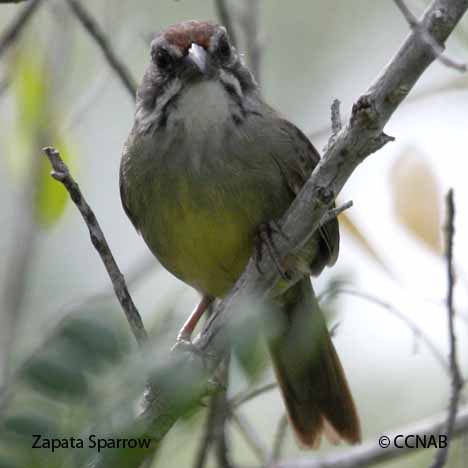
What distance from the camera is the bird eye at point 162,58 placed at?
3.91m

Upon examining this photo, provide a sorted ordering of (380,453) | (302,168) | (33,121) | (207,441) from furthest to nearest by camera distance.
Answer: (33,121) → (302,168) → (380,453) → (207,441)

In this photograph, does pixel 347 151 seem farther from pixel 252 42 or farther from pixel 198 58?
pixel 252 42

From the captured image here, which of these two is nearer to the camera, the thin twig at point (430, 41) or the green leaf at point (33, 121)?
the thin twig at point (430, 41)

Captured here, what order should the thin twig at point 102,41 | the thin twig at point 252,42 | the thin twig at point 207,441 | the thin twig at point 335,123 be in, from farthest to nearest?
the thin twig at point 252,42 → the thin twig at point 102,41 → the thin twig at point 207,441 → the thin twig at point 335,123

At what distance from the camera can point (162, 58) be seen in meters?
3.95

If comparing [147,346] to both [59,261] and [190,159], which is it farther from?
[59,261]

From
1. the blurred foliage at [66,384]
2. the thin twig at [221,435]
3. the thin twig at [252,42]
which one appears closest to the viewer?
the blurred foliage at [66,384]

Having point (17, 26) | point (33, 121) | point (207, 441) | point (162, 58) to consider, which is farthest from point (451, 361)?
point (33, 121)

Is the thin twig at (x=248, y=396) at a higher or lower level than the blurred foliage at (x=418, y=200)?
lower

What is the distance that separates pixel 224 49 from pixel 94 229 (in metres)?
1.42

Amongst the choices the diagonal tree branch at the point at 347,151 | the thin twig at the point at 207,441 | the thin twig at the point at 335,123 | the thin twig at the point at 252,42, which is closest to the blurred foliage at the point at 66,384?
the diagonal tree branch at the point at 347,151

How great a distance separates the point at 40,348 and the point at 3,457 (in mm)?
213

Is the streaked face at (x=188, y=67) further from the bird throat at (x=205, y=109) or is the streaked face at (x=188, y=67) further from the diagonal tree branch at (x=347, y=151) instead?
the diagonal tree branch at (x=347, y=151)

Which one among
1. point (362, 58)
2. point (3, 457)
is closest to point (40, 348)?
point (3, 457)
